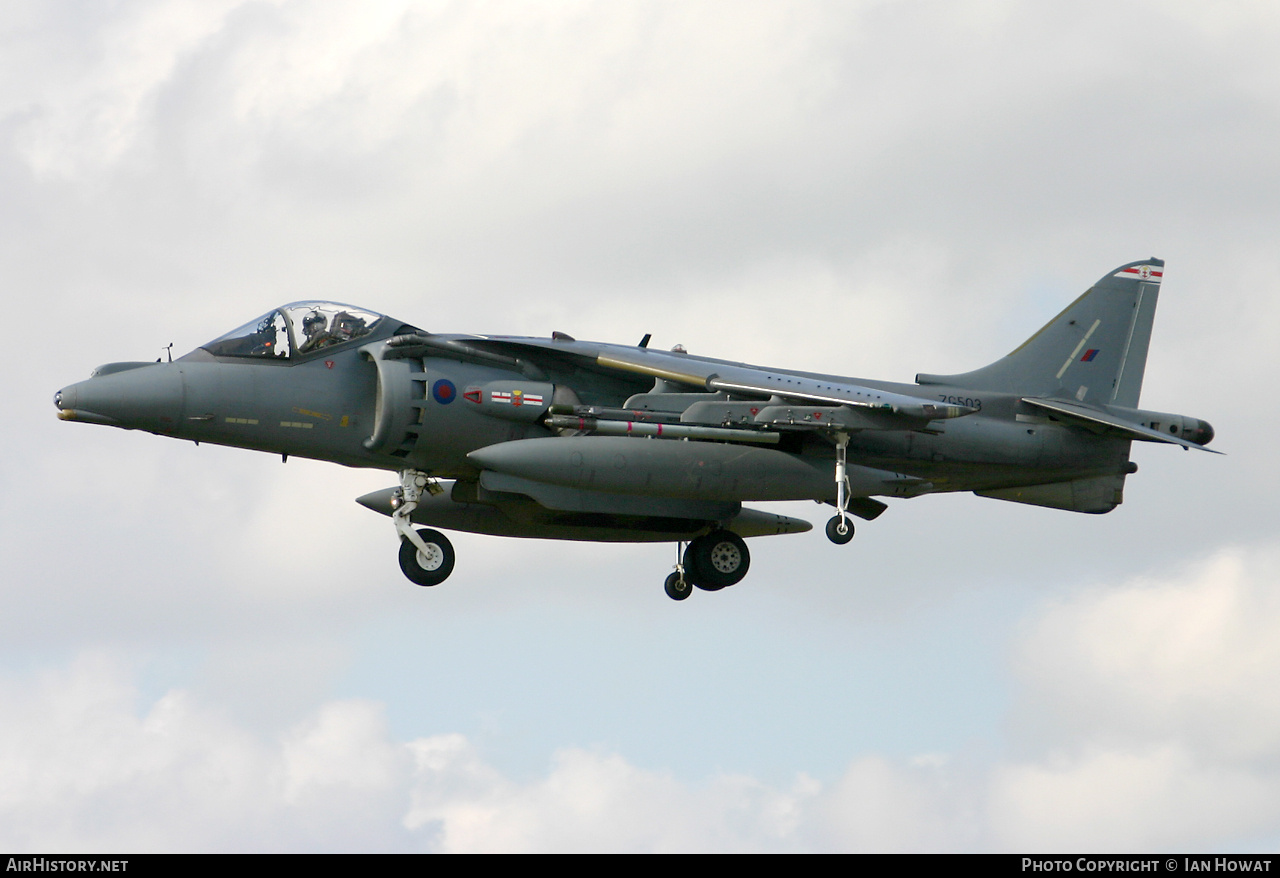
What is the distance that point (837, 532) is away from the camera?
22797 millimetres

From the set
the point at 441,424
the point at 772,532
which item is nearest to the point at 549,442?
the point at 441,424

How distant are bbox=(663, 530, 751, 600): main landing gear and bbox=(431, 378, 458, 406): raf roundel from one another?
4594 millimetres

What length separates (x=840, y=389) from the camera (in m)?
23.3

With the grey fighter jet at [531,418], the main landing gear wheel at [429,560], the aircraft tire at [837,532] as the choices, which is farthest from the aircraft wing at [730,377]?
the main landing gear wheel at [429,560]

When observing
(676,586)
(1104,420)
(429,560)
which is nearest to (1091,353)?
(1104,420)

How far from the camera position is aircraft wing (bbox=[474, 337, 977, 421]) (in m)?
22.8

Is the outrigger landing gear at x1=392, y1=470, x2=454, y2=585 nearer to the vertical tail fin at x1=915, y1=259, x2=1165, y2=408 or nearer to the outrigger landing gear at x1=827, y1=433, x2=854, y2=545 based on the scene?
the outrigger landing gear at x1=827, y1=433, x2=854, y2=545

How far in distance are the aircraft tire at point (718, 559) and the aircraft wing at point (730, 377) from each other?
2.93 meters

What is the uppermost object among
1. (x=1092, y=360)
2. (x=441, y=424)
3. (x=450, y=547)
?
(x=1092, y=360)

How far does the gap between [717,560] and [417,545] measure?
453 cm

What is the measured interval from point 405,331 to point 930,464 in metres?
7.43

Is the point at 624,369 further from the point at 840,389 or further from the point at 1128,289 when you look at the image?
the point at 1128,289

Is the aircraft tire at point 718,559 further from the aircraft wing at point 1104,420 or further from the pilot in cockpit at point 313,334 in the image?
the pilot in cockpit at point 313,334

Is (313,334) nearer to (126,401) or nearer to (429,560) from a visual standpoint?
(126,401)
